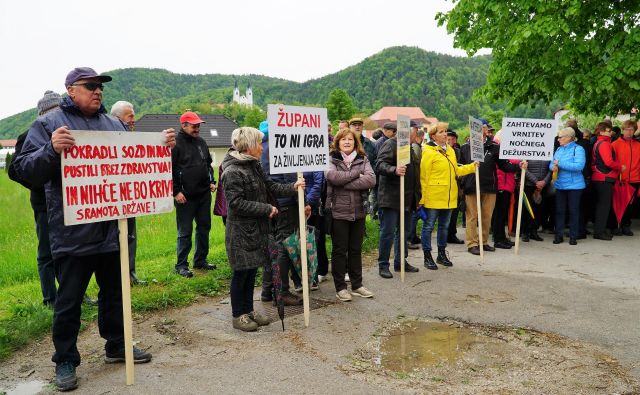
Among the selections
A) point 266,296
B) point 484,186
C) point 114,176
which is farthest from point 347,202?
point 484,186

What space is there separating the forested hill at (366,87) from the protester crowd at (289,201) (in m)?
112

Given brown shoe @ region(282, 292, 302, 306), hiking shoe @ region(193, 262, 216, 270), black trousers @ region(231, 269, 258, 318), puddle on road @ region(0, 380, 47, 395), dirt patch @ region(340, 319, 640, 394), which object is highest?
black trousers @ region(231, 269, 258, 318)

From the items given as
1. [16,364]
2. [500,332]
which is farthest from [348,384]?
[16,364]

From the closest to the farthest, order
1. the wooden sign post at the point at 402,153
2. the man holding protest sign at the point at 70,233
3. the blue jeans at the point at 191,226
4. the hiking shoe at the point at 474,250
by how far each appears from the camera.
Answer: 1. the man holding protest sign at the point at 70,233
2. the wooden sign post at the point at 402,153
3. the blue jeans at the point at 191,226
4. the hiking shoe at the point at 474,250

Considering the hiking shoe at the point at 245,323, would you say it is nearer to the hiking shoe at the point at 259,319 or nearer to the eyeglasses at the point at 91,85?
the hiking shoe at the point at 259,319

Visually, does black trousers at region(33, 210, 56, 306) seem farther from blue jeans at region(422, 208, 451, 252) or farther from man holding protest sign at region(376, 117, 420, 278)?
blue jeans at region(422, 208, 451, 252)

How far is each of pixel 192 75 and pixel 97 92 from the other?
177631 millimetres

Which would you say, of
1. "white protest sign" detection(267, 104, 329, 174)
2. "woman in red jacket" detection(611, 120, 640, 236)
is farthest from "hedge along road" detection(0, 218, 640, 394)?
"woman in red jacket" detection(611, 120, 640, 236)

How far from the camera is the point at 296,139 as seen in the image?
550 centimetres

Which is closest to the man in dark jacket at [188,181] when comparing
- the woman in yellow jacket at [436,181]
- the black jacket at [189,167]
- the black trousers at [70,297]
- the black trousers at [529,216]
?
the black jacket at [189,167]

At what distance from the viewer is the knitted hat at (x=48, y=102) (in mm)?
5617

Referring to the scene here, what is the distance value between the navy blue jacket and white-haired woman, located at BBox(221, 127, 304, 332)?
123 centimetres

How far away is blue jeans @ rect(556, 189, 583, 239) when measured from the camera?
9758mm

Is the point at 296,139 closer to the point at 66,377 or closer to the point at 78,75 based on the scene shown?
the point at 78,75
